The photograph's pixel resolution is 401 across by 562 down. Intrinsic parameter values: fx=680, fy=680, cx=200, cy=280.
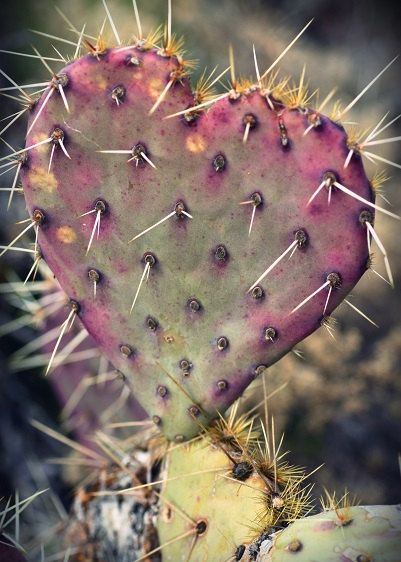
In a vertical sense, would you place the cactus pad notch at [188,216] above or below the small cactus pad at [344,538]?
above

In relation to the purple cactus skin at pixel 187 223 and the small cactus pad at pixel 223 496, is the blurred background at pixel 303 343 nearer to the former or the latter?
the small cactus pad at pixel 223 496

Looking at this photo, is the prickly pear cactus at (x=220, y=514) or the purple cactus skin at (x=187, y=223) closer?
the prickly pear cactus at (x=220, y=514)

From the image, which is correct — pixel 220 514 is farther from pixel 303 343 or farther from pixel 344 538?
pixel 303 343

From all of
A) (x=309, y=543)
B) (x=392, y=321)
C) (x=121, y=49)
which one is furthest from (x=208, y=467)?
(x=392, y=321)

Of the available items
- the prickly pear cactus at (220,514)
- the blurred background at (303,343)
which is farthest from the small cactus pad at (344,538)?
the blurred background at (303,343)

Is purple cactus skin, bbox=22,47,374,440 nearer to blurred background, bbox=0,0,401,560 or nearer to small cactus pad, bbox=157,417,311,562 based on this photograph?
small cactus pad, bbox=157,417,311,562

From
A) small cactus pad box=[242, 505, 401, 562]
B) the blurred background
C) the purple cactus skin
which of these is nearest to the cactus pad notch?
the purple cactus skin
